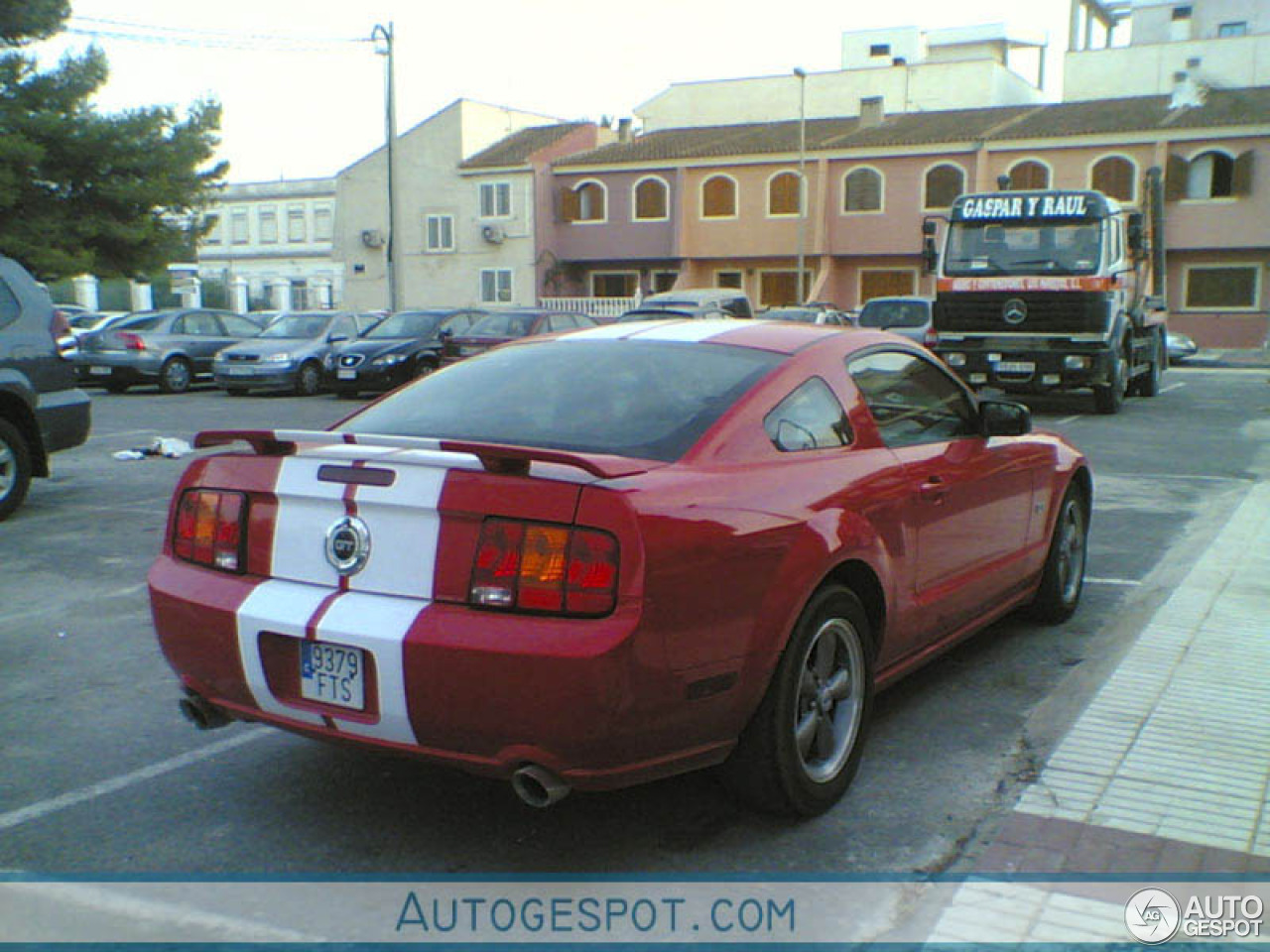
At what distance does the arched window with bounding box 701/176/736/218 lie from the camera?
46.8 meters

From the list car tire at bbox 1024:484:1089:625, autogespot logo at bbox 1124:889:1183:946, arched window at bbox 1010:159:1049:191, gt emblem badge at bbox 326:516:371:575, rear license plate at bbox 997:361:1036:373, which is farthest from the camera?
arched window at bbox 1010:159:1049:191

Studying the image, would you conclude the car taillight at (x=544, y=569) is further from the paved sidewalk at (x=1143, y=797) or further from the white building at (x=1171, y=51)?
the white building at (x=1171, y=51)

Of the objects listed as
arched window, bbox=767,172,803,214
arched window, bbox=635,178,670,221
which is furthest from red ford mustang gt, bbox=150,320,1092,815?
arched window, bbox=635,178,670,221

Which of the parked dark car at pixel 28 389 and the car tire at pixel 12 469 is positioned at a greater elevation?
the parked dark car at pixel 28 389

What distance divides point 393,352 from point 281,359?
88.4 inches

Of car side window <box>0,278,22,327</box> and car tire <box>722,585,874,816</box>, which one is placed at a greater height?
car side window <box>0,278,22,327</box>

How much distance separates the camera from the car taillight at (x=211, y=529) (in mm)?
3744

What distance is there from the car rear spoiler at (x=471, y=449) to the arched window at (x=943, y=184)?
4196 cm

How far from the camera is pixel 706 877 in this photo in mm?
3479

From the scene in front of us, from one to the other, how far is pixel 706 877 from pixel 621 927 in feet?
1.14

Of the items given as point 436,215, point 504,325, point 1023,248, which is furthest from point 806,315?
point 436,215

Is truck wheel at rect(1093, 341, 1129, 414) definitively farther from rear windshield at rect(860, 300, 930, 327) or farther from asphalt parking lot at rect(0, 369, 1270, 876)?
asphalt parking lot at rect(0, 369, 1270, 876)

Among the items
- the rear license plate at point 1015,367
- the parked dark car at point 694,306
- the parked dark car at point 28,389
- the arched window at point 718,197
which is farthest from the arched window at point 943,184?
the parked dark car at point 28,389

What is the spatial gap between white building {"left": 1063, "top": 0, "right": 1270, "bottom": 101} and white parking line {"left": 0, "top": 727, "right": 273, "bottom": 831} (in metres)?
50.2
